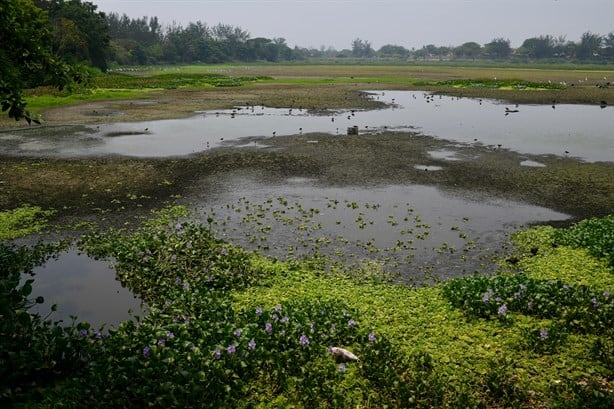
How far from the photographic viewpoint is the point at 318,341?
7.27 m

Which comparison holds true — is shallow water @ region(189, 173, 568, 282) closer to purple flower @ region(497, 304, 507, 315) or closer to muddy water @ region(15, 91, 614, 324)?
muddy water @ region(15, 91, 614, 324)

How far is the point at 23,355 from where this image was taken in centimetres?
572

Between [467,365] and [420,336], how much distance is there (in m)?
0.98

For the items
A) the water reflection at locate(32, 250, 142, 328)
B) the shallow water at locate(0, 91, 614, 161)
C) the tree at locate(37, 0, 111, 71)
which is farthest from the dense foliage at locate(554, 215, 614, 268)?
the tree at locate(37, 0, 111, 71)

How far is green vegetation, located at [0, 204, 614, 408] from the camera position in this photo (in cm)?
589

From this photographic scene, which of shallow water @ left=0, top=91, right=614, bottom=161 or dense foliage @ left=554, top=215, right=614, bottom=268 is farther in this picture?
shallow water @ left=0, top=91, right=614, bottom=161

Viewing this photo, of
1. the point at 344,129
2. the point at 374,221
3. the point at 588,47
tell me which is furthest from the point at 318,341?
the point at 588,47

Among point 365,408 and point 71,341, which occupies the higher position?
point 71,341

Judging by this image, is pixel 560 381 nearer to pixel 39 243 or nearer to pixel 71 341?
pixel 71 341

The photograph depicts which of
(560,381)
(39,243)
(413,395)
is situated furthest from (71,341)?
(560,381)

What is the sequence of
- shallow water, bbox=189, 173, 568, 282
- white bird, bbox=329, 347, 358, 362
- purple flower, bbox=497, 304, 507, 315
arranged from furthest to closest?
shallow water, bbox=189, 173, 568, 282 < purple flower, bbox=497, 304, 507, 315 < white bird, bbox=329, 347, 358, 362

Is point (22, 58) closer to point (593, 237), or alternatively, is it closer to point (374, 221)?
point (374, 221)

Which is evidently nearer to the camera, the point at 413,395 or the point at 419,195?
the point at 413,395

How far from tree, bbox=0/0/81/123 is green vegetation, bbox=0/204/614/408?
2.85 metres
